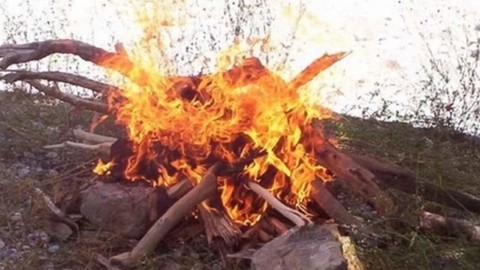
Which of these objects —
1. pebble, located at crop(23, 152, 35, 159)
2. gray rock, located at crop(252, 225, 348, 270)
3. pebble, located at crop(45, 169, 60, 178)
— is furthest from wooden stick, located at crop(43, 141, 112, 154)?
gray rock, located at crop(252, 225, 348, 270)

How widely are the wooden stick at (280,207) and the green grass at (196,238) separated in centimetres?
28

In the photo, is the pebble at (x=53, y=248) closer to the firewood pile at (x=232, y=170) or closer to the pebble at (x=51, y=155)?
the firewood pile at (x=232, y=170)

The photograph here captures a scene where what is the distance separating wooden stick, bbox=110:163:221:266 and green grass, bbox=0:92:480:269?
A: 7cm

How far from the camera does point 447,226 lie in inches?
147

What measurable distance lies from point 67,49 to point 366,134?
2095 millimetres

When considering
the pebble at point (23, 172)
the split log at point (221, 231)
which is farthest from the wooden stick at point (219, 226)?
the pebble at point (23, 172)

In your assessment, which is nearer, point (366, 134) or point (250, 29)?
point (366, 134)

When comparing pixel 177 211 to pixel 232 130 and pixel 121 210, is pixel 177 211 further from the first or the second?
pixel 232 130

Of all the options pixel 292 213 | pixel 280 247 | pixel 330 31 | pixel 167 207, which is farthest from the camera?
pixel 330 31

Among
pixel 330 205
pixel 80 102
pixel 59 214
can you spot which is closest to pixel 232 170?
pixel 330 205

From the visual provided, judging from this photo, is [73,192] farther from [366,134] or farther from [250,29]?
[250,29]

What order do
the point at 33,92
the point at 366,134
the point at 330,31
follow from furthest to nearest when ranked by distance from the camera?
1. the point at 330,31
2. the point at 33,92
3. the point at 366,134

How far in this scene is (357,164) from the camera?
152 inches

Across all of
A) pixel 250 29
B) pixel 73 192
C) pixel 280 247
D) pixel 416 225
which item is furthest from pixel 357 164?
pixel 250 29
